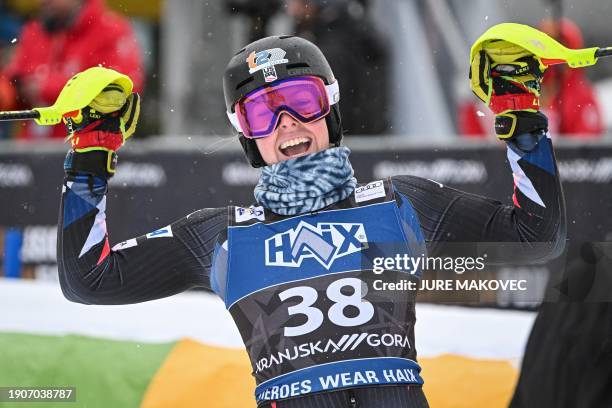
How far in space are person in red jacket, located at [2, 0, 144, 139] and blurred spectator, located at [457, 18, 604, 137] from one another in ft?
6.08

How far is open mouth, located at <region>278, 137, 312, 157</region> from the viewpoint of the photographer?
3516 millimetres

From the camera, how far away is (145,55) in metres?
8.82

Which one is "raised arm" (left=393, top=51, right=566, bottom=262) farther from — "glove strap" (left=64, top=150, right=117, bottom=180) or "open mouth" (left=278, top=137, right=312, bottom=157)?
"glove strap" (left=64, top=150, right=117, bottom=180)

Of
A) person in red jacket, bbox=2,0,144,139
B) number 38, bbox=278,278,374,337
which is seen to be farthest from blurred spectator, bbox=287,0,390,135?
number 38, bbox=278,278,374,337

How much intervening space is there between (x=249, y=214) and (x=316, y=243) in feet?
0.87

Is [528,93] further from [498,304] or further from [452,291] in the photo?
[498,304]

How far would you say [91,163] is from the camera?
3379 millimetres

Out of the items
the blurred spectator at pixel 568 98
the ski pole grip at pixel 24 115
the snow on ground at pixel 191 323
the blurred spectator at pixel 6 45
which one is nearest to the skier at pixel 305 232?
the ski pole grip at pixel 24 115

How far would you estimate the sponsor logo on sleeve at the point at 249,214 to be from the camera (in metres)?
3.47

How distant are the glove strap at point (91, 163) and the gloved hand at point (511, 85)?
110 cm

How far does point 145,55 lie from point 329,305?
5.88 metres

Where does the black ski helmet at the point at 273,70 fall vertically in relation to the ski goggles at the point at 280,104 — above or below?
above

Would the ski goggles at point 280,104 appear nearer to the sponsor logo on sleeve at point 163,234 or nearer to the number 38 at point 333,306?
the sponsor logo on sleeve at point 163,234

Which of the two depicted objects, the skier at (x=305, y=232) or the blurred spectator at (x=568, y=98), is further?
the blurred spectator at (x=568, y=98)
